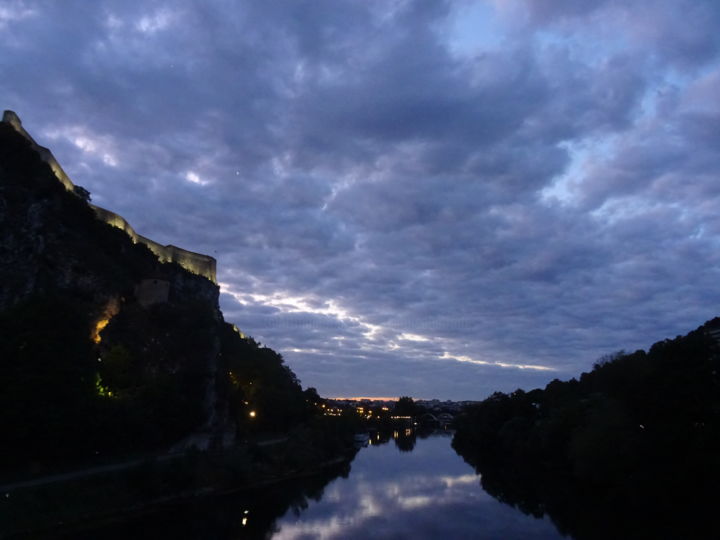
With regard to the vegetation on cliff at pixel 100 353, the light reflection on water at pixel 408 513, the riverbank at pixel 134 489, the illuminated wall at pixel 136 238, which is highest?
the illuminated wall at pixel 136 238

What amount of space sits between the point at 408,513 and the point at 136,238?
3783cm

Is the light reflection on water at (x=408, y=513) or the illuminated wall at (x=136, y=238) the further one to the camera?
the illuminated wall at (x=136, y=238)

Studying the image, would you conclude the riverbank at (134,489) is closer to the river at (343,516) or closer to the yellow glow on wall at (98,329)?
the river at (343,516)

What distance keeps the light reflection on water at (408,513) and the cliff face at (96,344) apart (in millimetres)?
9902

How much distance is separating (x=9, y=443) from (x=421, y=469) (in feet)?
113

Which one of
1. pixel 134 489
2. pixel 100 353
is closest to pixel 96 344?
pixel 100 353

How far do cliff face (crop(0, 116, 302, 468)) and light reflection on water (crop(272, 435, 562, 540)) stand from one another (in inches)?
390

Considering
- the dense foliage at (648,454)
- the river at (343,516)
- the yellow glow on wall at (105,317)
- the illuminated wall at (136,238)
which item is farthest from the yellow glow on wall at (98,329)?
the dense foliage at (648,454)

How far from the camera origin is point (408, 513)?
90.7 ft

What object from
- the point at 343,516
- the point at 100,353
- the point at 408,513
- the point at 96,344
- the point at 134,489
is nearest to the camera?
the point at 134,489

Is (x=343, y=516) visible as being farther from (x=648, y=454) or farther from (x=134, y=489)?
(x=648, y=454)

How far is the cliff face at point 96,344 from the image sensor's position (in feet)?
75.8

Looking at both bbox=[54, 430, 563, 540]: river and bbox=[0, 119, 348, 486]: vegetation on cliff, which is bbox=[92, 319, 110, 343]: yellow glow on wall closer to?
bbox=[0, 119, 348, 486]: vegetation on cliff

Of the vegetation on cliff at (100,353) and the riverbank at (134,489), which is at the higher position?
the vegetation on cliff at (100,353)
